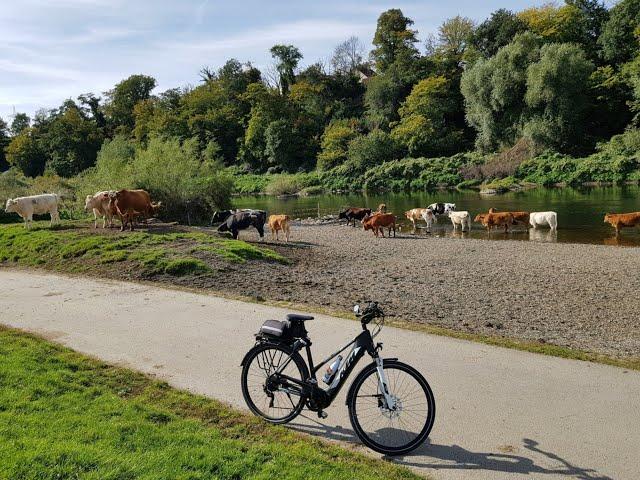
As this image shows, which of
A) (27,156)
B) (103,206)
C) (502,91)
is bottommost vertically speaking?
(103,206)

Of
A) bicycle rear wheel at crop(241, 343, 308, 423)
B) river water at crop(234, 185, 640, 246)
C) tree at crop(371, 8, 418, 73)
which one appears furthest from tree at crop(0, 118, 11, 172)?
bicycle rear wheel at crop(241, 343, 308, 423)

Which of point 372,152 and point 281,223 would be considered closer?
point 281,223

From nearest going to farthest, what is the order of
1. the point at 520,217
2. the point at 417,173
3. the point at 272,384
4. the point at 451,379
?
the point at 272,384 < the point at 451,379 < the point at 520,217 < the point at 417,173

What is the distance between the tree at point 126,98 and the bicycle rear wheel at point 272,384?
127 meters

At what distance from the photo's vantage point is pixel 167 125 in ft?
347

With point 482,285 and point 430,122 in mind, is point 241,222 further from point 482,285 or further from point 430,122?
point 430,122

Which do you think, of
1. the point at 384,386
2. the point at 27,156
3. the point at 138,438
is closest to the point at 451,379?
the point at 384,386

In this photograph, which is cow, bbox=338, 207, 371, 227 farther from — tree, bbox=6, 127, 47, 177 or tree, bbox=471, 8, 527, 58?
tree, bbox=6, 127, 47, 177

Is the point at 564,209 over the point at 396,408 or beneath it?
over

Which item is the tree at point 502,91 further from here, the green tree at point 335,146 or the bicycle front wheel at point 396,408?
the bicycle front wheel at point 396,408

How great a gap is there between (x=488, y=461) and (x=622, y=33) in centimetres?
8144

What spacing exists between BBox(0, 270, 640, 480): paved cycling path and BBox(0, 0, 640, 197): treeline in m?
23.9

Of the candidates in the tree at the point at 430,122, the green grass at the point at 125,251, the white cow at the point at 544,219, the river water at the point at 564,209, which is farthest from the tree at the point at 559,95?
the green grass at the point at 125,251

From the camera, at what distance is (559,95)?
2547 inches
